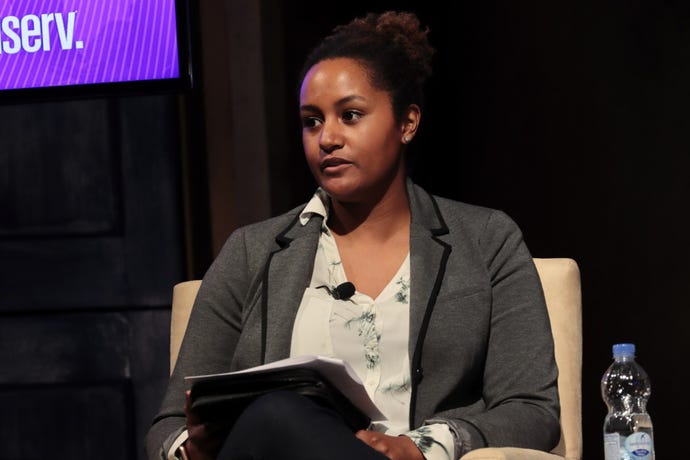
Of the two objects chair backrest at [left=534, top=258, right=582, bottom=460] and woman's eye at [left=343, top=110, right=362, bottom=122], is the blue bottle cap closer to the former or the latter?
chair backrest at [left=534, top=258, right=582, bottom=460]

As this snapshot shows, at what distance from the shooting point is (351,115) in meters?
2.28

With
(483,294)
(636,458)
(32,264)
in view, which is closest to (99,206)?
(32,264)

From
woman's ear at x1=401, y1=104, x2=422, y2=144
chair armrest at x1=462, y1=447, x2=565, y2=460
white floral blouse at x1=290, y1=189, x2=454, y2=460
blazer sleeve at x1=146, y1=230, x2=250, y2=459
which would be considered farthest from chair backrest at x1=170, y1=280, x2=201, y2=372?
chair armrest at x1=462, y1=447, x2=565, y2=460

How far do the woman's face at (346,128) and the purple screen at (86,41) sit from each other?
0.94 m

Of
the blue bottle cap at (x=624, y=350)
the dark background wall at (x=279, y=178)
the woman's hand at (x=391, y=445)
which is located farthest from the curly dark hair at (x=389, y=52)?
the dark background wall at (x=279, y=178)

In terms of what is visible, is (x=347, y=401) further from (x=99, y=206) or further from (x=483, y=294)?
(x=99, y=206)

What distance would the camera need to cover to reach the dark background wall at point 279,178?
355 centimetres

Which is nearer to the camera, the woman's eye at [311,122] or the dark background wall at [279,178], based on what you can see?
the woman's eye at [311,122]

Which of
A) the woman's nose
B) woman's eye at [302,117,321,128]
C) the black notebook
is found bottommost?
the black notebook

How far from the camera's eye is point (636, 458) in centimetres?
204

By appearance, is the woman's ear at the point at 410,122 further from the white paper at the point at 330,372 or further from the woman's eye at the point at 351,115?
the white paper at the point at 330,372

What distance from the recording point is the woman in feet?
6.95

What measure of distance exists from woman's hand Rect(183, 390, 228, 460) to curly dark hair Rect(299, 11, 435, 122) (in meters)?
0.76

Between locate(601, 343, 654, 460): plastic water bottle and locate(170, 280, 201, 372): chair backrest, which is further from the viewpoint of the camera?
locate(170, 280, 201, 372): chair backrest
